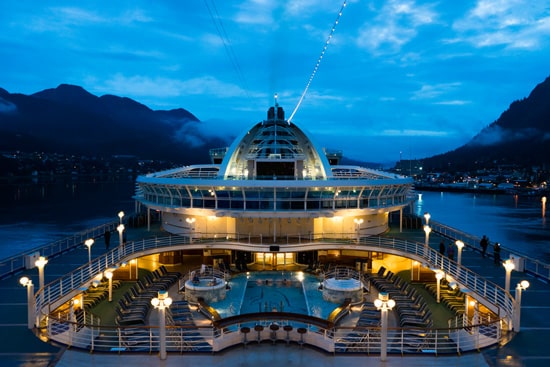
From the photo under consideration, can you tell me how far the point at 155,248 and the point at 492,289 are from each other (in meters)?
18.3

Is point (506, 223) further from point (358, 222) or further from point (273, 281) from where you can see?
point (273, 281)

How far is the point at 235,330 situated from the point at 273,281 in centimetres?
799

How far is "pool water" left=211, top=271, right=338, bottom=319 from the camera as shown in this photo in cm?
1919

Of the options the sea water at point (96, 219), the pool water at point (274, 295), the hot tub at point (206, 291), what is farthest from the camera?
the sea water at point (96, 219)

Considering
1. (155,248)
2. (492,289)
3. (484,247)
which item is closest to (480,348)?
(492,289)

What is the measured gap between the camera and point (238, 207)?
2648cm

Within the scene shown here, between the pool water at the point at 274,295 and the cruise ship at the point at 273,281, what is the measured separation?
0.11m

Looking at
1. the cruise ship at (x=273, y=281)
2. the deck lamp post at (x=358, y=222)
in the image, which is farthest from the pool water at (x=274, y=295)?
the deck lamp post at (x=358, y=222)

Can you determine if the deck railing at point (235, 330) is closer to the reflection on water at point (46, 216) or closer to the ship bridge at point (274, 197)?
the ship bridge at point (274, 197)

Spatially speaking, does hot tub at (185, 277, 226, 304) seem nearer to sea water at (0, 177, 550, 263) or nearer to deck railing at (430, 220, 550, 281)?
deck railing at (430, 220, 550, 281)

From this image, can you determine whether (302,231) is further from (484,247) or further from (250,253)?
(484,247)

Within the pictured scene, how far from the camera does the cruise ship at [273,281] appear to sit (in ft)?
40.0

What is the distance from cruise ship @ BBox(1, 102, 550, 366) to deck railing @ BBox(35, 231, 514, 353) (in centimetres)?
7

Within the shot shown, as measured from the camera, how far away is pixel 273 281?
75.5 feet
